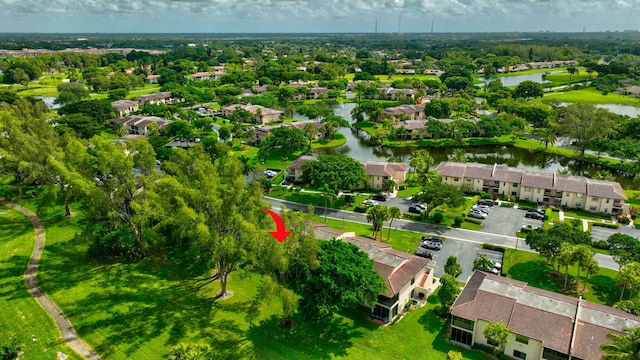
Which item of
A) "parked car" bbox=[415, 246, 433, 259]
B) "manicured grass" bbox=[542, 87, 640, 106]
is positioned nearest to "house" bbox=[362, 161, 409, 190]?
"parked car" bbox=[415, 246, 433, 259]

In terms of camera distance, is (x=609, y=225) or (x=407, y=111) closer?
(x=609, y=225)

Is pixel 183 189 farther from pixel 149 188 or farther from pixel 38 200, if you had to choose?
pixel 38 200

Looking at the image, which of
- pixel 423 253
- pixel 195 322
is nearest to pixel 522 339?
pixel 423 253

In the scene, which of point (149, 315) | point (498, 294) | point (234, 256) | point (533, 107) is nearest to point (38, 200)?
point (149, 315)

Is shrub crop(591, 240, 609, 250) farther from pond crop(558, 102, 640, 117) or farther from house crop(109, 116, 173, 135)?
pond crop(558, 102, 640, 117)

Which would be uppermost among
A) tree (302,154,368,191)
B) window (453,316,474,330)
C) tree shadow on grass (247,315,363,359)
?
tree (302,154,368,191)

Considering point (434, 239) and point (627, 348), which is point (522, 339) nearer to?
point (627, 348)
